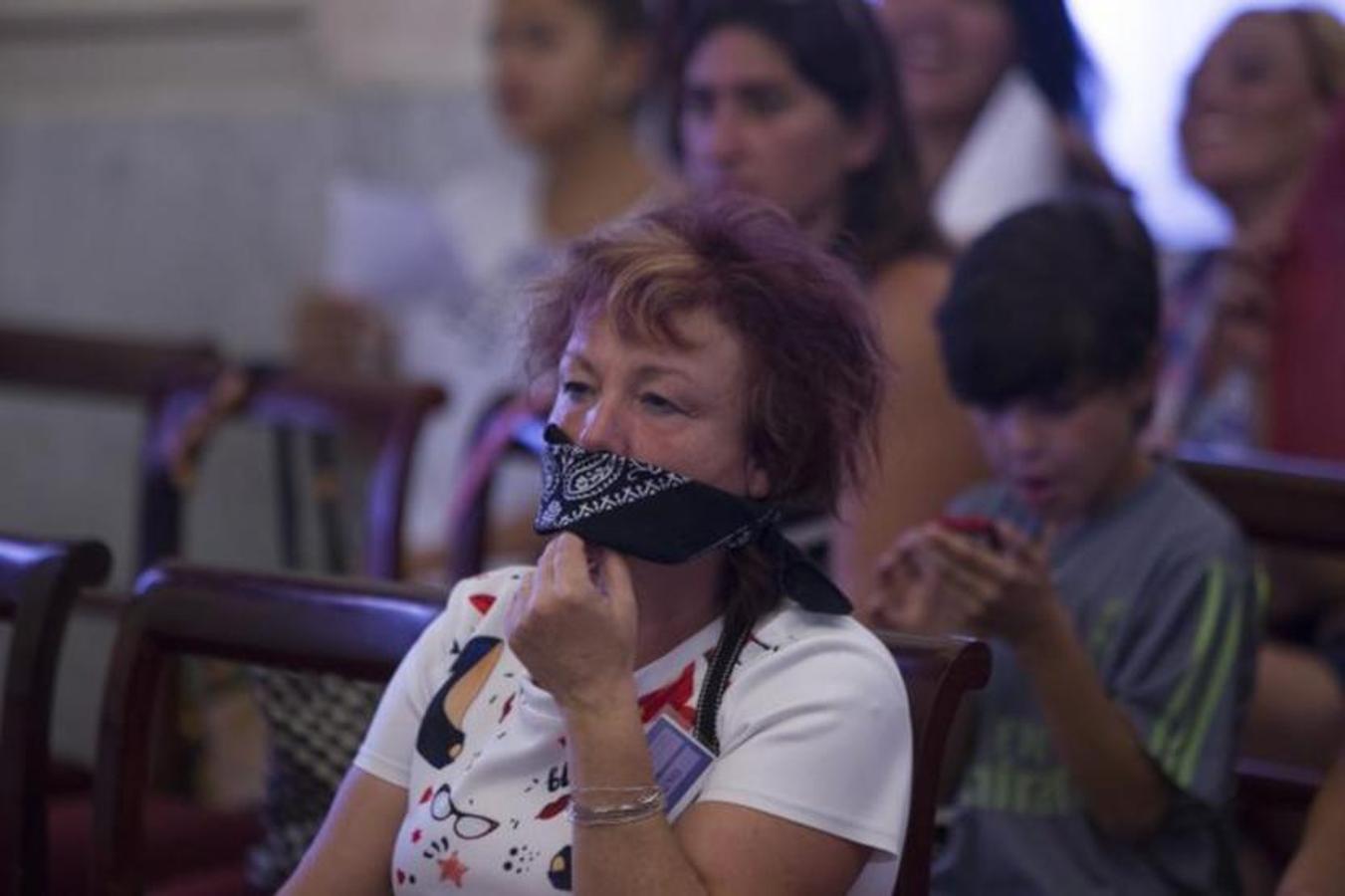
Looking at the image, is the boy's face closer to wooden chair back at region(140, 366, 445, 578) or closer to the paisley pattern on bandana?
the paisley pattern on bandana

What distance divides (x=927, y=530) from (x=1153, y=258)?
1.54 feet

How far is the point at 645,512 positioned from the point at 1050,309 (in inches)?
28.4

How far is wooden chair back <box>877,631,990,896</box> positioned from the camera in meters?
1.72

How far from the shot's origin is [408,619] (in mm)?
1982

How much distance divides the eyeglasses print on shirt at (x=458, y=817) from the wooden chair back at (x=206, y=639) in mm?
211

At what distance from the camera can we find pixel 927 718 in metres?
1.72

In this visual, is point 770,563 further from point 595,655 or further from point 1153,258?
point 1153,258

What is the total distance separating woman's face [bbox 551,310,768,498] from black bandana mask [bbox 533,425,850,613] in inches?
0.7

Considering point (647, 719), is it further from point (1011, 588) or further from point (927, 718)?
point (1011, 588)

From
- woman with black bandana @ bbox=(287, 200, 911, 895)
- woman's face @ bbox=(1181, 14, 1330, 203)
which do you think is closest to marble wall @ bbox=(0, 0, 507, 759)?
woman's face @ bbox=(1181, 14, 1330, 203)

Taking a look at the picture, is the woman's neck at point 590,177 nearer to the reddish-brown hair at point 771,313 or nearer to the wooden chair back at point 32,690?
the wooden chair back at point 32,690

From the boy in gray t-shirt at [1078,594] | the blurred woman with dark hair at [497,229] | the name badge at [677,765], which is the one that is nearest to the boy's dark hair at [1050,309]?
the boy in gray t-shirt at [1078,594]

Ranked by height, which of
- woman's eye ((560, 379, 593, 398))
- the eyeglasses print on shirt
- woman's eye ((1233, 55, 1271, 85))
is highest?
woman's eye ((1233, 55, 1271, 85))

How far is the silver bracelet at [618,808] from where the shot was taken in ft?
5.31
